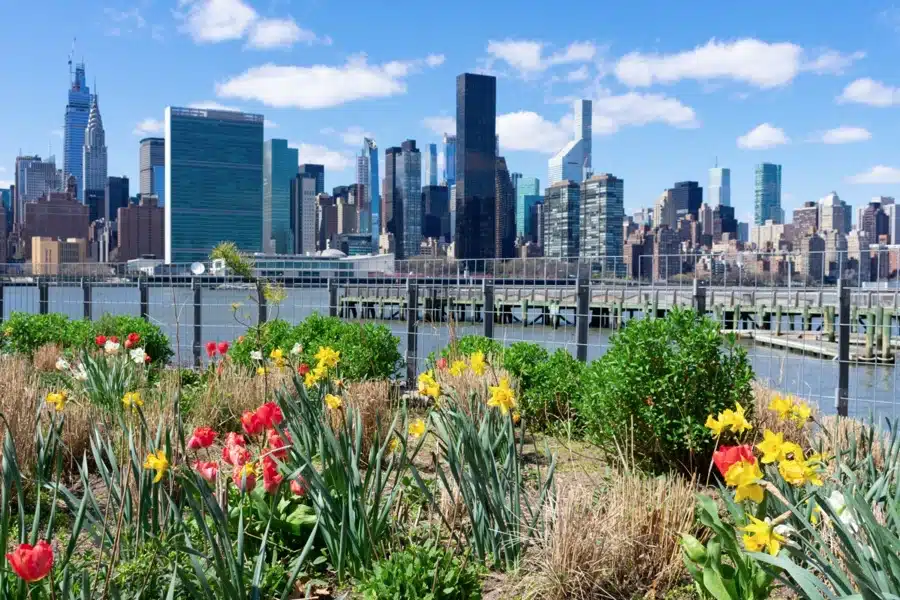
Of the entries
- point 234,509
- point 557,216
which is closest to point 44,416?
point 234,509

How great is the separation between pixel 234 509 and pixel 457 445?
3.41ft

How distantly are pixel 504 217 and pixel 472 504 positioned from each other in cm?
15176

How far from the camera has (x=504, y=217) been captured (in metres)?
154

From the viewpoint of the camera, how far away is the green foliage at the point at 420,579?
9.52 ft

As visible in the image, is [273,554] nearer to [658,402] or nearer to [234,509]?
[234,509]

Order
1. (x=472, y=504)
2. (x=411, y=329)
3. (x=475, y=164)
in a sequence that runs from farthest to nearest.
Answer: (x=475, y=164)
(x=411, y=329)
(x=472, y=504)

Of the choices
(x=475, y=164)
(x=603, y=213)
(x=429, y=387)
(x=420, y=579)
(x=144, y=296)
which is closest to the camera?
(x=420, y=579)

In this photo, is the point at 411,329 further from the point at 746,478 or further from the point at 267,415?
the point at 746,478

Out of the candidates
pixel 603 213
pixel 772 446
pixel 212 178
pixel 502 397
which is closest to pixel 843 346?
pixel 502 397

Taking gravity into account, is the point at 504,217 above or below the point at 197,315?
above

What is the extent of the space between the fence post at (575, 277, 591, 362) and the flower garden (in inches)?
103

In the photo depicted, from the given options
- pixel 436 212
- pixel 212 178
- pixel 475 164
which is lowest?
pixel 436 212

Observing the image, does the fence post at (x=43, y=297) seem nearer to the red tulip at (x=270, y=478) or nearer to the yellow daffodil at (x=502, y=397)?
the red tulip at (x=270, y=478)

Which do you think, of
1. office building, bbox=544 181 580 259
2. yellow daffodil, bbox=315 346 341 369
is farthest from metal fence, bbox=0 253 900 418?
office building, bbox=544 181 580 259
